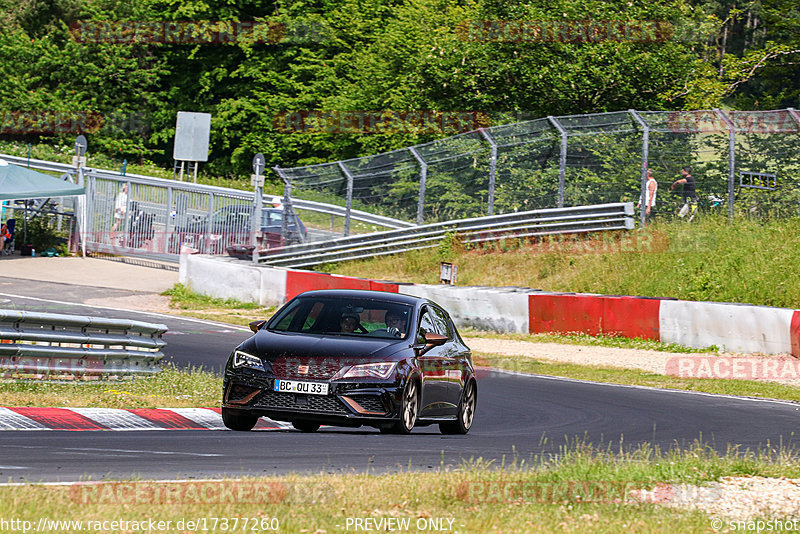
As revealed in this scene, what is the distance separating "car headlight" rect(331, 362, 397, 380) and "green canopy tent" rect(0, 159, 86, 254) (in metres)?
20.6

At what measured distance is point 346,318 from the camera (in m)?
10.7

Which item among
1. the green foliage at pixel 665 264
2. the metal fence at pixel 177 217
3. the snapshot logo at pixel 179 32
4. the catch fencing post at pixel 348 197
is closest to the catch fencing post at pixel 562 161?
the green foliage at pixel 665 264

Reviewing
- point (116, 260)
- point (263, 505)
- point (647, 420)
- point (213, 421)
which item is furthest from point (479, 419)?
point (116, 260)

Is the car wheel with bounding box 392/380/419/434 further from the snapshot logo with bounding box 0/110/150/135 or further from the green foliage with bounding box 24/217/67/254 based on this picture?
the snapshot logo with bounding box 0/110/150/135

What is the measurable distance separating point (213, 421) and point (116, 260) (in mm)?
24176

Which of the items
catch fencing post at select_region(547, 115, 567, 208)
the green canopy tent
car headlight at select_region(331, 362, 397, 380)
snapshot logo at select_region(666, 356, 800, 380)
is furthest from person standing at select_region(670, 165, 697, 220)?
the green canopy tent

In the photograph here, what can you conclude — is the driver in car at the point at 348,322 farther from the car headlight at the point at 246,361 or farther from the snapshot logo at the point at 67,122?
the snapshot logo at the point at 67,122

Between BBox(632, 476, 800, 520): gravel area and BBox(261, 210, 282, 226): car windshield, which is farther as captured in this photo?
BBox(261, 210, 282, 226): car windshield

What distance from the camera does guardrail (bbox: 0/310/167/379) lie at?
11.7 m

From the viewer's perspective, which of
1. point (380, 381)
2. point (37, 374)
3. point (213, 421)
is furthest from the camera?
point (37, 374)

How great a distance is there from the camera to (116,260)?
34125mm

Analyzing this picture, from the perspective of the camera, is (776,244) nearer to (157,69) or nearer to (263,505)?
(263,505)

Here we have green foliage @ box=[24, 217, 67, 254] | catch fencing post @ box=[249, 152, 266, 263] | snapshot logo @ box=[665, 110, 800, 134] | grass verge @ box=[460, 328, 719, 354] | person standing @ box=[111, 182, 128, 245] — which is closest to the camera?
grass verge @ box=[460, 328, 719, 354]

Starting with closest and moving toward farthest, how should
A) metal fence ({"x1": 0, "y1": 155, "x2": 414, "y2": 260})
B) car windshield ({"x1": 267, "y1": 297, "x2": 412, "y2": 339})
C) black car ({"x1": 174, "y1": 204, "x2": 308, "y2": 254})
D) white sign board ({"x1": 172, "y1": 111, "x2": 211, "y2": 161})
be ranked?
car windshield ({"x1": 267, "y1": 297, "x2": 412, "y2": 339}) → metal fence ({"x1": 0, "y1": 155, "x2": 414, "y2": 260}) → black car ({"x1": 174, "y1": 204, "x2": 308, "y2": 254}) → white sign board ({"x1": 172, "y1": 111, "x2": 211, "y2": 161})
